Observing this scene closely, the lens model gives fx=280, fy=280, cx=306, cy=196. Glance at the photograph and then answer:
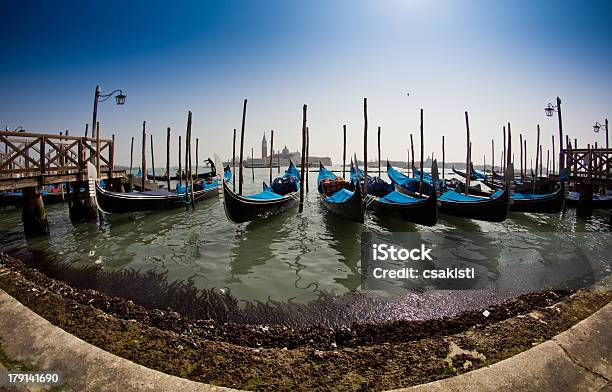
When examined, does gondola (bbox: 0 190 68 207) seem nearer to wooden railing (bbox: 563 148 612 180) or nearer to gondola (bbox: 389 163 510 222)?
gondola (bbox: 389 163 510 222)

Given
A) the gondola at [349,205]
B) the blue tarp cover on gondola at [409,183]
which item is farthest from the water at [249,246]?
the blue tarp cover on gondola at [409,183]

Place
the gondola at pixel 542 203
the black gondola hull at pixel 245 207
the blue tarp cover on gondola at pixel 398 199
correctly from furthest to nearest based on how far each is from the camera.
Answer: the gondola at pixel 542 203, the blue tarp cover on gondola at pixel 398 199, the black gondola hull at pixel 245 207

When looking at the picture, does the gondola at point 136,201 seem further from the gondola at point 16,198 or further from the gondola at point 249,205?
the gondola at point 16,198

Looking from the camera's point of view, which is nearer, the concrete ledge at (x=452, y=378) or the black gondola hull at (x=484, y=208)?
the concrete ledge at (x=452, y=378)

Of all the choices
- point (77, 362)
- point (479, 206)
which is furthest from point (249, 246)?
point (479, 206)

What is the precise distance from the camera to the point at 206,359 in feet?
6.75

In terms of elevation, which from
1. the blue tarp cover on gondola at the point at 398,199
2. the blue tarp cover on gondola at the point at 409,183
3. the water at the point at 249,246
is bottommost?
the water at the point at 249,246

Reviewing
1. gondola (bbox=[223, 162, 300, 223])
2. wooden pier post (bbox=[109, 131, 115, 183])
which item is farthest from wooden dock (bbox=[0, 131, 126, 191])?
gondola (bbox=[223, 162, 300, 223])

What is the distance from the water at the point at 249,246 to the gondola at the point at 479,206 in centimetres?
35

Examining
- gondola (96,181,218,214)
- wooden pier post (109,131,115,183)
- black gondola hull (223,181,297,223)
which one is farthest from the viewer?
wooden pier post (109,131,115,183)

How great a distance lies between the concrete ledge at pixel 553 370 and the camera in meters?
1.62

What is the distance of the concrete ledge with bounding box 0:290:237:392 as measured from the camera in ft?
5.34

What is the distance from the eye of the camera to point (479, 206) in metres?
8.59

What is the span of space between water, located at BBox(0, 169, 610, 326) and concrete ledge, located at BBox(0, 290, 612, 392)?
5.62 ft
